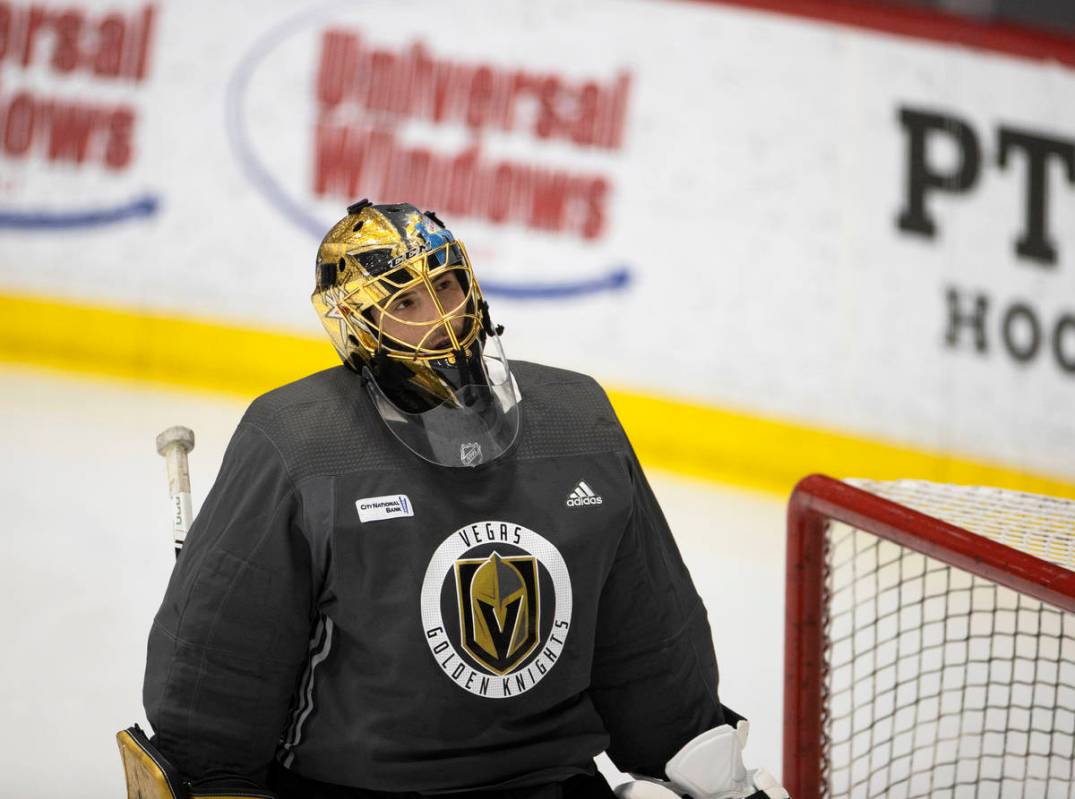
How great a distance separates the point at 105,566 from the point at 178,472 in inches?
68.6

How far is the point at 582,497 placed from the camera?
1.56m

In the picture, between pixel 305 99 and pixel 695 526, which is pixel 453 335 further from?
pixel 305 99

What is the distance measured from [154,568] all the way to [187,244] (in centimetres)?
151

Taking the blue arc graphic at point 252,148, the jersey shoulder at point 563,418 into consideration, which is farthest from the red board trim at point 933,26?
the jersey shoulder at point 563,418

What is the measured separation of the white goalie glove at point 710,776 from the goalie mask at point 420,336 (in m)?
0.41

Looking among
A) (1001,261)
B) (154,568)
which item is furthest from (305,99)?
(1001,261)

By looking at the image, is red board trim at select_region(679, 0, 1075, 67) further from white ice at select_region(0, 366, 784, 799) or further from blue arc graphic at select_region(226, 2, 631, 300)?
white ice at select_region(0, 366, 784, 799)

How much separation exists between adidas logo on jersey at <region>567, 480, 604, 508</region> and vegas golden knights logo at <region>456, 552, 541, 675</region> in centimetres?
8

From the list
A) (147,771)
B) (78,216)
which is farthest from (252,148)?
(147,771)

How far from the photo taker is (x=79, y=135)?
4656mm

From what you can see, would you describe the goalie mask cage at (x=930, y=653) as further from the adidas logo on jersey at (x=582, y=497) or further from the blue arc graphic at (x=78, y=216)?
the blue arc graphic at (x=78, y=216)

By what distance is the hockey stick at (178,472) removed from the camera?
5.92ft

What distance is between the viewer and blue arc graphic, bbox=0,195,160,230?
4.66 m

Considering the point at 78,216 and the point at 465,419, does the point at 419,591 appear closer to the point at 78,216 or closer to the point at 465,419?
the point at 465,419
